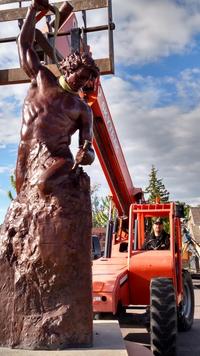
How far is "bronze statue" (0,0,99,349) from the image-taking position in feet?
11.5

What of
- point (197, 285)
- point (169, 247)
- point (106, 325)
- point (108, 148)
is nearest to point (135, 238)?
point (169, 247)

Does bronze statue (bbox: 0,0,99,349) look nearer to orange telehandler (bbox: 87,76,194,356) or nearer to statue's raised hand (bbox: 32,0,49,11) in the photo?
statue's raised hand (bbox: 32,0,49,11)

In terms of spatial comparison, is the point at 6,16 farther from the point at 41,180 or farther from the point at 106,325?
the point at 106,325

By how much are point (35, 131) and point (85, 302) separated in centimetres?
141

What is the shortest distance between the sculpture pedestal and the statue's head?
2.67 feet

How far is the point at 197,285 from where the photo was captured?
14.6 m

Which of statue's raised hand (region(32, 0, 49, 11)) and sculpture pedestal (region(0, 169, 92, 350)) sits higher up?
statue's raised hand (region(32, 0, 49, 11))

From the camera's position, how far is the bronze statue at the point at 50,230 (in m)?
3.50

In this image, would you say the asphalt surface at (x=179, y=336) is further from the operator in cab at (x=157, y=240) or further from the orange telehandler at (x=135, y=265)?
the operator in cab at (x=157, y=240)

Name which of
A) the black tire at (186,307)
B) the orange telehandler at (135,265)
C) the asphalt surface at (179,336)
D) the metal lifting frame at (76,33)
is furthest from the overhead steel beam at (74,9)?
the asphalt surface at (179,336)

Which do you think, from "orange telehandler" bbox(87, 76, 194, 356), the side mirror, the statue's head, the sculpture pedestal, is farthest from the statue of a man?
the side mirror

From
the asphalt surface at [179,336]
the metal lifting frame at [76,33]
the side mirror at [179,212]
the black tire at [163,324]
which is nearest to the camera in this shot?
the black tire at [163,324]

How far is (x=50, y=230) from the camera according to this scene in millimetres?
3549

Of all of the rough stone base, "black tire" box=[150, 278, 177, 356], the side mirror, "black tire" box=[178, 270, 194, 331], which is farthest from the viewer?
"black tire" box=[178, 270, 194, 331]
